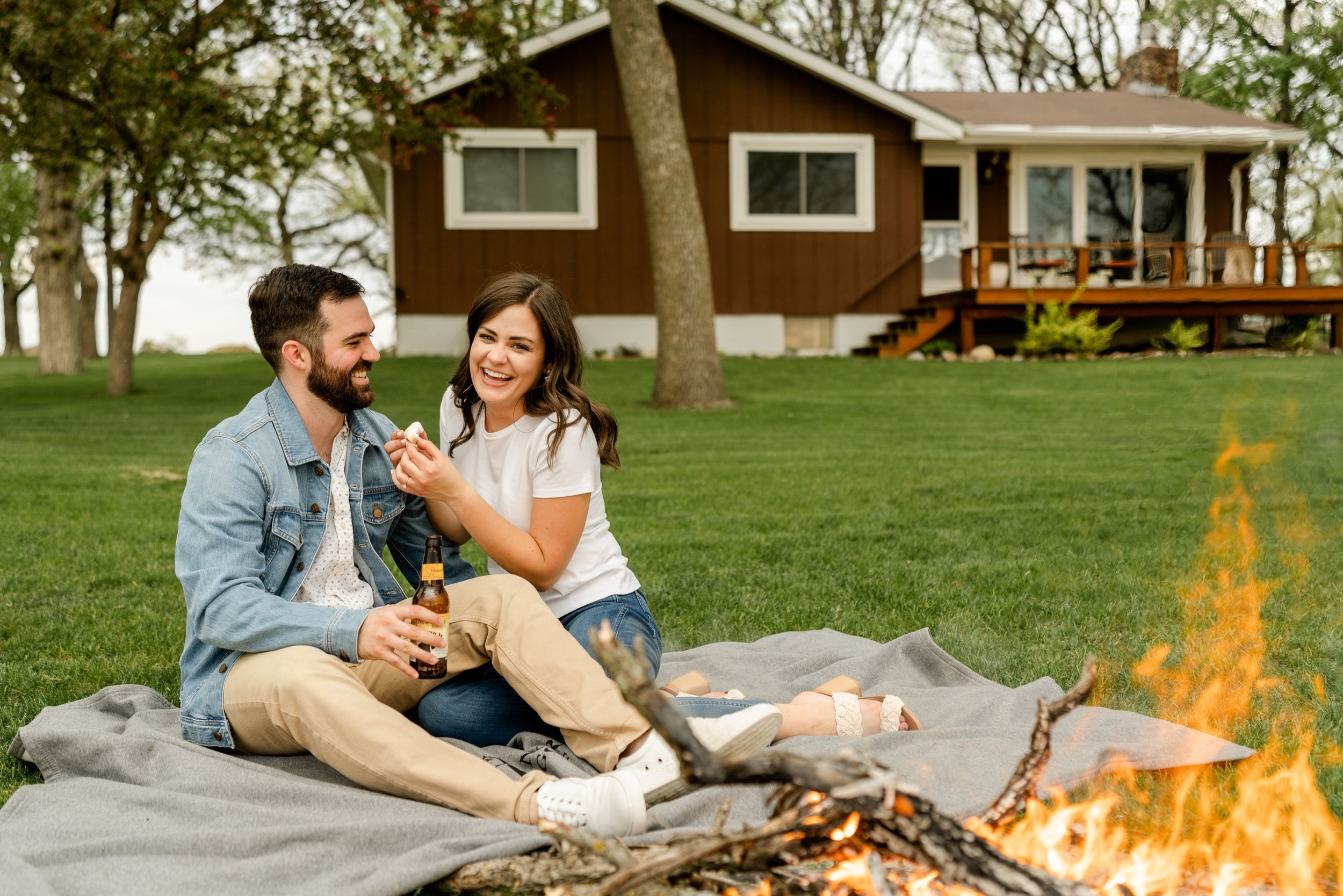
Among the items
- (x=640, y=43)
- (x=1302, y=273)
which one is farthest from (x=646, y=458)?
(x=1302, y=273)

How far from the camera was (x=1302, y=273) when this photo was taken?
753 inches

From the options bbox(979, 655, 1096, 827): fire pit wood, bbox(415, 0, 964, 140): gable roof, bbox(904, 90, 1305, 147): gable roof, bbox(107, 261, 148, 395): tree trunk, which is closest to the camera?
bbox(979, 655, 1096, 827): fire pit wood

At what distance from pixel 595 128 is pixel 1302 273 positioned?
11.3m

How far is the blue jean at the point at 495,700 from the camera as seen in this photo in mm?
3494

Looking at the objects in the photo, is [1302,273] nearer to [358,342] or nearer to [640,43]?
[640,43]

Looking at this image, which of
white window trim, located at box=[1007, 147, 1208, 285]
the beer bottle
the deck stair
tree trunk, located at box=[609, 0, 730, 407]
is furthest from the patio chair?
the beer bottle

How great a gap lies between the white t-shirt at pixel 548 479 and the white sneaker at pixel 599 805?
81cm

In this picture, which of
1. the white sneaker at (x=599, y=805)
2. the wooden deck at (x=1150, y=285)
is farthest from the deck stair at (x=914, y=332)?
the white sneaker at (x=599, y=805)

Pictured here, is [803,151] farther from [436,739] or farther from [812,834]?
[812,834]

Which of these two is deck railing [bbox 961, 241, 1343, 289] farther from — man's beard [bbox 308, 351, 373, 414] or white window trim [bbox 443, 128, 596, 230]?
man's beard [bbox 308, 351, 373, 414]

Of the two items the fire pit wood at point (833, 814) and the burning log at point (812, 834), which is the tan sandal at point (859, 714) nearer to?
the burning log at point (812, 834)

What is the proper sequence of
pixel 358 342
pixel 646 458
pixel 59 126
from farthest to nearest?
pixel 59 126, pixel 646 458, pixel 358 342

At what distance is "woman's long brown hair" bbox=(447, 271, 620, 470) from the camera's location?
3.62m

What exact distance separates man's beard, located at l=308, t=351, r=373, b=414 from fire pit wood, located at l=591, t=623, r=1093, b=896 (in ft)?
5.17
